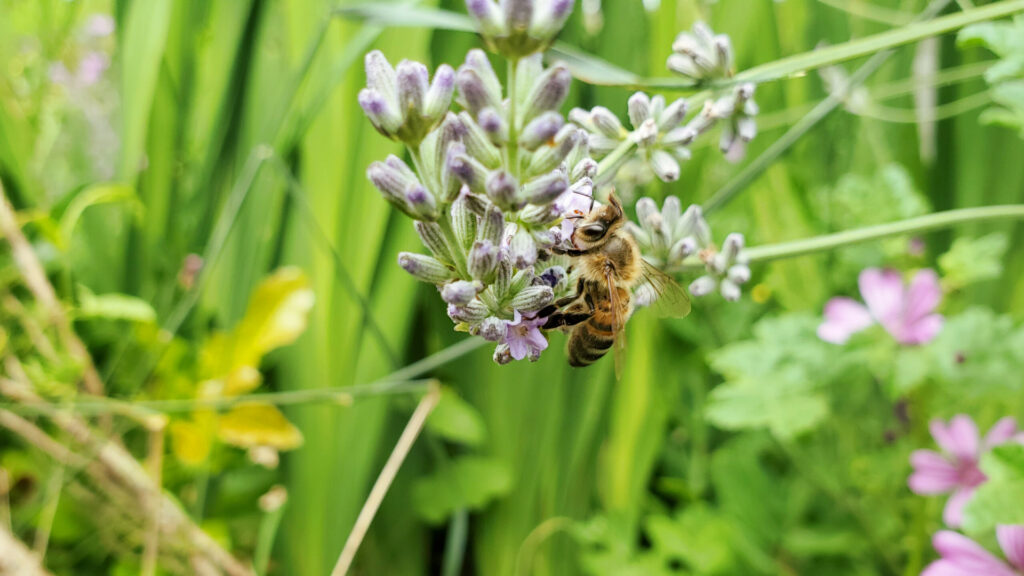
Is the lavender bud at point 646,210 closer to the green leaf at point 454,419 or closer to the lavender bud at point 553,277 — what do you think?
the lavender bud at point 553,277

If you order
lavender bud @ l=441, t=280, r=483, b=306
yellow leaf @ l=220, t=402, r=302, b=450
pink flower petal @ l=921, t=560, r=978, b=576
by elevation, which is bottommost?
yellow leaf @ l=220, t=402, r=302, b=450

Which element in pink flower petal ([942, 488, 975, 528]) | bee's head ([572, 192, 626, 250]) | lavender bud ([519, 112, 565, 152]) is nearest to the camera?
lavender bud ([519, 112, 565, 152])

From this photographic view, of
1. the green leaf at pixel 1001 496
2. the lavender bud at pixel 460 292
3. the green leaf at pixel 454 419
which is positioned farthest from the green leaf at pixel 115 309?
the green leaf at pixel 1001 496

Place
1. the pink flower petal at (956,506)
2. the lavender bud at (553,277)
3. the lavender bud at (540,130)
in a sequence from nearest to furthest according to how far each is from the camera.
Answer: the lavender bud at (540,130)
the lavender bud at (553,277)
the pink flower petal at (956,506)

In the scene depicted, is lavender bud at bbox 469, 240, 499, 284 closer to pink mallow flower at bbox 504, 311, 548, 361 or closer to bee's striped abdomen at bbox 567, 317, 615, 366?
pink mallow flower at bbox 504, 311, 548, 361

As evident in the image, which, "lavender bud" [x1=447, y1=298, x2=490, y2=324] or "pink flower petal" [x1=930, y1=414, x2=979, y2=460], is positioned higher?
"lavender bud" [x1=447, y1=298, x2=490, y2=324]

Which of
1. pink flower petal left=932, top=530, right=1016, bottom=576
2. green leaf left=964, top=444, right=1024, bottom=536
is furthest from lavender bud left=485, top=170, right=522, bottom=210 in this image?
pink flower petal left=932, top=530, right=1016, bottom=576

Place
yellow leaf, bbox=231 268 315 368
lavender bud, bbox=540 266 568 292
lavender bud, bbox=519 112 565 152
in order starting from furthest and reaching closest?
1. yellow leaf, bbox=231 268 315 368
2. lavender bud, bbox=540 266 568 292
3. lavender bud, bbox=519 112 565 152
